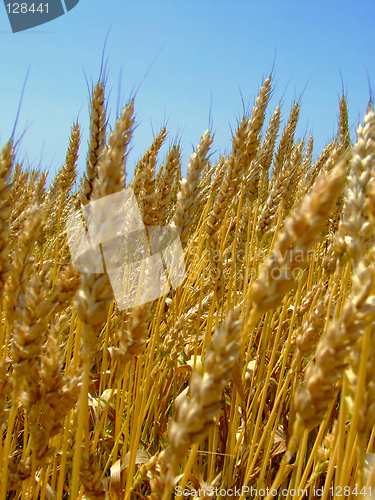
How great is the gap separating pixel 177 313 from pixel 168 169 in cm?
99

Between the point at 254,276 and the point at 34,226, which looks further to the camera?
the point at 254,276

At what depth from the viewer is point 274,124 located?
275cm

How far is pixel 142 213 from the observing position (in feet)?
5.68

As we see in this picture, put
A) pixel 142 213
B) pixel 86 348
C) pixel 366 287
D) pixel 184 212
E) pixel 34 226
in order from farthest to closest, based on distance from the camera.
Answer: pixel 142 213 → pixel 184 212 → pixel 34 226 → pixel 86 348 → pixel 366 287

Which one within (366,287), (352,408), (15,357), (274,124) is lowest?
(352,408)

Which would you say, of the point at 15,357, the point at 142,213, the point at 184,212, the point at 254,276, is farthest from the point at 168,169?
the point at 15,357

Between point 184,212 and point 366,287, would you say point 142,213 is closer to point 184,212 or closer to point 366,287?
point 184,212

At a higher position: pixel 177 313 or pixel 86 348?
pixel 86 348

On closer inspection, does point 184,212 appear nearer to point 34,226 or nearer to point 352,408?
point 34,226

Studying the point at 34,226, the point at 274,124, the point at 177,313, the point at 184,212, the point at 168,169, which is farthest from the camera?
the point at 274,124

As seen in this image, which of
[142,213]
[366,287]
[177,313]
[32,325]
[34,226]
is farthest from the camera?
[177,313]

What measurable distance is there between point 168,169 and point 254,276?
828 millimetres

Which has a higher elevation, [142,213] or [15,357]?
[142,213]

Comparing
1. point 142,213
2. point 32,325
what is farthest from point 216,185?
point 32,325
